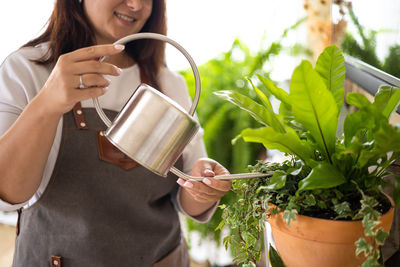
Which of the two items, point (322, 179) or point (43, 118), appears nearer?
point (322, 179)

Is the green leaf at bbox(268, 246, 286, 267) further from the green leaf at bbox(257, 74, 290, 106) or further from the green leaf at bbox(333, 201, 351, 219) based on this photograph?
the green leaf at bbox(257, 74, 290, 106)

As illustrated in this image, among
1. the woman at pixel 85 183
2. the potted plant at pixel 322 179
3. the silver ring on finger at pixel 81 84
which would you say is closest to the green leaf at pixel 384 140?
the potted plant at pixel 322 179

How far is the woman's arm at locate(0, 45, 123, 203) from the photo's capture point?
0.64 meters

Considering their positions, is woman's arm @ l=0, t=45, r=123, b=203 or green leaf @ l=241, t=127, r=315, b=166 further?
woman's arm @ l=0, t=45, r=123, b=203

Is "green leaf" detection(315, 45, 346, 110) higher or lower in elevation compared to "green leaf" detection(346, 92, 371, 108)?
higher

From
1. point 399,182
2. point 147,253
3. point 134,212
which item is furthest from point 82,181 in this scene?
point 399,182

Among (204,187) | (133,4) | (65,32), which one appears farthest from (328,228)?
(65,32)

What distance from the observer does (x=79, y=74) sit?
64 cm

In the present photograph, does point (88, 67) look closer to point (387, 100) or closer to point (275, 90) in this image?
point (275, 90)

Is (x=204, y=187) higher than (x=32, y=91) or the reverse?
the reverse

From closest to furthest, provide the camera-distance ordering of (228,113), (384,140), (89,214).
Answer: (384,140)
(89,214)
(228,113)

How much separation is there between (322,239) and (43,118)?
23.5 inches

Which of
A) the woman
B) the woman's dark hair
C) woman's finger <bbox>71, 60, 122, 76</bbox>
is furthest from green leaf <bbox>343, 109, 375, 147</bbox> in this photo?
the woman's dark hair

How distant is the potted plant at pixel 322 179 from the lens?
0.48 metres
